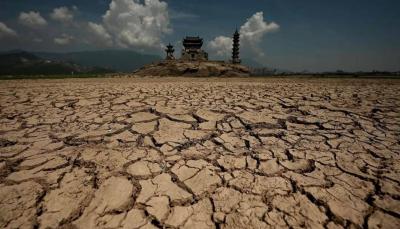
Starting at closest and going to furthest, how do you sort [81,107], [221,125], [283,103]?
[221,125]
[81,107]
[283,103]

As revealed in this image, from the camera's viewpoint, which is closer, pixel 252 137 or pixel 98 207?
pixel 98 207

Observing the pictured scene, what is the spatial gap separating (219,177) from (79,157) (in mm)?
1337

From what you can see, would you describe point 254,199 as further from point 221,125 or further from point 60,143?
point 60,143

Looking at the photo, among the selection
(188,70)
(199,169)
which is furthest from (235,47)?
(199,169)

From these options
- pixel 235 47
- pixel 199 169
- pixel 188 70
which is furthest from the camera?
pixel 235 47

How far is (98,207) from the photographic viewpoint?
4.74ft

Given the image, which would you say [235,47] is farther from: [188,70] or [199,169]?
[199,169]

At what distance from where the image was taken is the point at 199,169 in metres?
1.85

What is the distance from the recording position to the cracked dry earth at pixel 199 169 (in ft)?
4.50

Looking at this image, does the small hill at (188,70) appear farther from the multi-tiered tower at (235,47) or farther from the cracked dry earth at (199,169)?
the multi-tiered tower at (235,47)

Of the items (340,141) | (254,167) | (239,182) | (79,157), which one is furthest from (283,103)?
(79,157)

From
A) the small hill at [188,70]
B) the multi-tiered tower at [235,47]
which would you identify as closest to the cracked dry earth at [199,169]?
the small hill at [188,70]

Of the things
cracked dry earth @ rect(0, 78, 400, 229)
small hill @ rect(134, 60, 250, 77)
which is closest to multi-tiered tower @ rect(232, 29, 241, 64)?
small hill @ rect(134, 60, 250, 77)

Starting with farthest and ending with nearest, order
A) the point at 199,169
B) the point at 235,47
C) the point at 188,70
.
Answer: the point at 235,47 < the point at 188,70 < the point at 199,169
